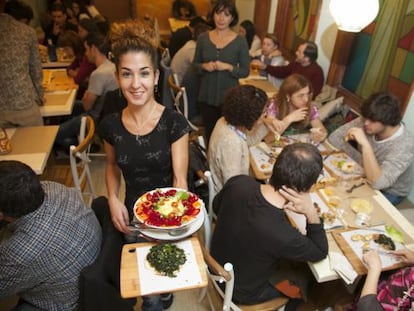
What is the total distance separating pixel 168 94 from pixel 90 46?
92 cm

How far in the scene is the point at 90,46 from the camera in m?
3.09

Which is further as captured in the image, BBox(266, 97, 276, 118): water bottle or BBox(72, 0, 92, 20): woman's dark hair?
BBox(72, 0, 92, 20): woman's dark hair

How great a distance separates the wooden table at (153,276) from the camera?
3.65 feet

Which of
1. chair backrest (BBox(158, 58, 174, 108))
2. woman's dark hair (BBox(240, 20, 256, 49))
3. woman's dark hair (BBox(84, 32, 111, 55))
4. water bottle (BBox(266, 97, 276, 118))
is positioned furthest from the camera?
woman's dark hair (BBox(240, 20, 256, 49))

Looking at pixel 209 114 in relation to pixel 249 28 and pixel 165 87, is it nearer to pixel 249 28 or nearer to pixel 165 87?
pixel 165 87

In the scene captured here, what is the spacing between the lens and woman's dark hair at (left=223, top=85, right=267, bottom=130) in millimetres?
1988

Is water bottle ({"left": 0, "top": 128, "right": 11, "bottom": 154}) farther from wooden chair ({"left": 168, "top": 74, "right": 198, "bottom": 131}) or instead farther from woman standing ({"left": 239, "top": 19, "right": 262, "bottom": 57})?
woman standing ({"left": 239, "top": 19, "right": 262, "bottom": 57})

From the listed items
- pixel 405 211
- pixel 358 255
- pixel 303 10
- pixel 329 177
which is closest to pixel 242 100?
pixel 329 177

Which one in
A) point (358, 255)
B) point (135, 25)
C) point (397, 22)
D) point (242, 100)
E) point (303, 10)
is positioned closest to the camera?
point (135, 25)

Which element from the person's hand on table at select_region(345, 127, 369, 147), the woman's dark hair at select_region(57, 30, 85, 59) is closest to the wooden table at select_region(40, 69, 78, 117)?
the woman's dark hair at select_region(57, 30, 85, 59)

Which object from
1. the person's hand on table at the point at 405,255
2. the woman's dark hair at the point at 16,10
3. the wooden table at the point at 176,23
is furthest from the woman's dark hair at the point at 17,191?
the wooden table at the point at 176,23

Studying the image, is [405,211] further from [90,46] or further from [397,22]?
[90,46]

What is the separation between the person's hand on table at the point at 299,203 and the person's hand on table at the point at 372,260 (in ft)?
0.89

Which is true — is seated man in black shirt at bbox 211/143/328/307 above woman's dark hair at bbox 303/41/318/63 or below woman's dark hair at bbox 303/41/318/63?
below
